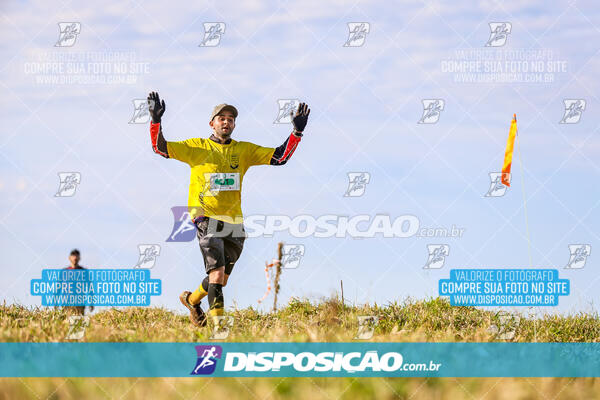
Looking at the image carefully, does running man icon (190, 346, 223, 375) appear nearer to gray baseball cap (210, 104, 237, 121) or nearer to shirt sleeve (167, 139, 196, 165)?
shirt sleeve (167, 139, 196, 165)

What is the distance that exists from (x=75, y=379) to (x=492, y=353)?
3.93m

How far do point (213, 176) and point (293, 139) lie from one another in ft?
4.07

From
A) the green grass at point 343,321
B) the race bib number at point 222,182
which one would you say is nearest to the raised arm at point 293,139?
the race bib number at point 222,182

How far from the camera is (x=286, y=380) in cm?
524

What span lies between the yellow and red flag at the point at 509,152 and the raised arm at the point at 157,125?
480cm

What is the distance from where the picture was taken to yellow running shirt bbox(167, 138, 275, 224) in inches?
347

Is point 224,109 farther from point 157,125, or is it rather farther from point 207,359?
point 207,359

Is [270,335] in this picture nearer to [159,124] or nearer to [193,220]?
[193,220]

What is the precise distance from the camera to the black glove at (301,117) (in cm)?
883

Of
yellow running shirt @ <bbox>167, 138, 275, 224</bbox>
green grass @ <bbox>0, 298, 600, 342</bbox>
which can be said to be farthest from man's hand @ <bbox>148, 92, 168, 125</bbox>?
green grass @ <bbox>0, 298, 600, 342</bbox>

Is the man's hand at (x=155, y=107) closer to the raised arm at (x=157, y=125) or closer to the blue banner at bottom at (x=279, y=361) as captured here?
the raised arm at (x=157, y=125)

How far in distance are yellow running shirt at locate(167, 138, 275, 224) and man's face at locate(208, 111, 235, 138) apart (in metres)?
0.17

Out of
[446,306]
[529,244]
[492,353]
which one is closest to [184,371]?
[492,353]

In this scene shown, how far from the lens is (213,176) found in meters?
8.86
